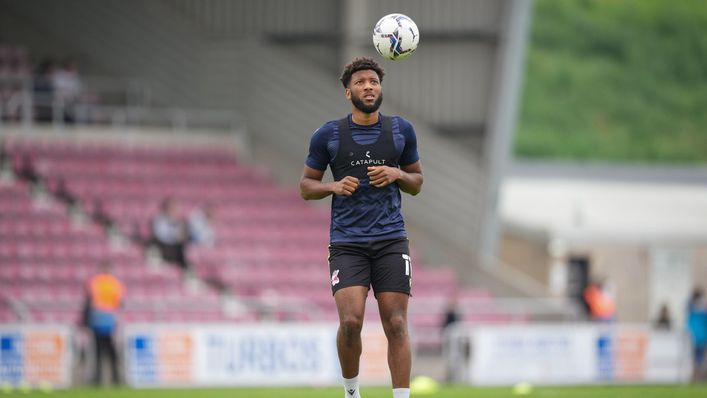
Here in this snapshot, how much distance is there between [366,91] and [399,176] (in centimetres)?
69

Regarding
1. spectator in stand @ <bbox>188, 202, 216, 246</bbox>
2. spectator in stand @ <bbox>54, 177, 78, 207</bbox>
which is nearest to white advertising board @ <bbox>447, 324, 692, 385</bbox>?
spectator in stand @ <bbox>188, 202, 216, 246</bbox>

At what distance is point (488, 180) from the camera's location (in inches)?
1109

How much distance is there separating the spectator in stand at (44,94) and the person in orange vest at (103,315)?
7159 millimetres

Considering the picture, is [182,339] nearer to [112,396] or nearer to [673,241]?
[112,396]

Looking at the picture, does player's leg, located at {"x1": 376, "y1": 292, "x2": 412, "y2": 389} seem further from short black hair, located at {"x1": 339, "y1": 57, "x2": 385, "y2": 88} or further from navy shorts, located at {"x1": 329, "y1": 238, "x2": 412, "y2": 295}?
short black hair, located at {"x1": 339, "y1": 57, "x2": 385, "y2": 88}

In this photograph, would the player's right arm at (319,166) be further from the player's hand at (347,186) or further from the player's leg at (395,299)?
the player's leg at (395,299)

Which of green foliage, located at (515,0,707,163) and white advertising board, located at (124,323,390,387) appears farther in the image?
green foliage, located at (515,0,707,163)

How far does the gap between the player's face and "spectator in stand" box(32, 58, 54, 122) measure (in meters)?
17.2

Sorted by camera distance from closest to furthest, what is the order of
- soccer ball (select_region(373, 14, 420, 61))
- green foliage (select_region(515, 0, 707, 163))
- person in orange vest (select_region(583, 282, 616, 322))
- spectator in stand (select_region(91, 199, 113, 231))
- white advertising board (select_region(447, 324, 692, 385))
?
soccer ball (select_region(373, 14, 420, 61)) < white advertising board (select_region(447, 324, 692, 385)) < person in orange vest (select_region(583, 282, 616, 322)) < spectator in stand (select_region(91, 199, 113, 231)) < green foliage (select_region(515, 0, 707, 163))

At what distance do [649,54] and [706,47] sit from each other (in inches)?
125

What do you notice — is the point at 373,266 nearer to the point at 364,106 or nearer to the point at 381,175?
the point at 381,175

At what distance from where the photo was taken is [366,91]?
34.1 ft

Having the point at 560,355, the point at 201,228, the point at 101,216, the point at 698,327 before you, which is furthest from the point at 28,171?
the point at 698,327

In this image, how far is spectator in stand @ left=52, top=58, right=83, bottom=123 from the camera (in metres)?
26.8
